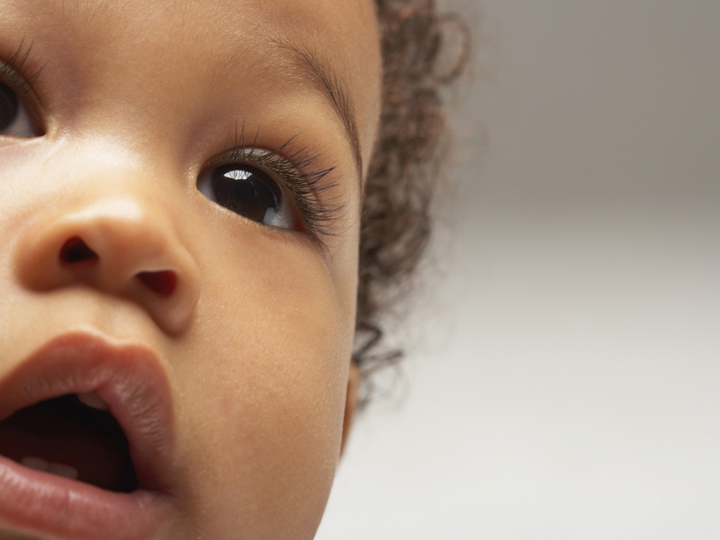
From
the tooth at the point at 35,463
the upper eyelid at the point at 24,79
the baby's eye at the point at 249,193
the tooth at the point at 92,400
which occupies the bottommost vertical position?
the tooth at the point at 35,463

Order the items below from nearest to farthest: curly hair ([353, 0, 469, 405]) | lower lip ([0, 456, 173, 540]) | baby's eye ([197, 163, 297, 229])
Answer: lower lip ([0, 456, 173, 540])
baby's eye ([197, 163, 297, 229])
curly hair ([353, 0, 469, 405])

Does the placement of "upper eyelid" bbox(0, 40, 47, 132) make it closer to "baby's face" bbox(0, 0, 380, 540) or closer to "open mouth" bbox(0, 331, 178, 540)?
"baby's face" bbox(0, 0, 380, 540)

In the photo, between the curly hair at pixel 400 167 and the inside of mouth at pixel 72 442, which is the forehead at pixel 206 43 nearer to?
the inside of mouth at pixel 72 442

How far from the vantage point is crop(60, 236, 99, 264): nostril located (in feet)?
1.02

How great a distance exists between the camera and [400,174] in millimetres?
893

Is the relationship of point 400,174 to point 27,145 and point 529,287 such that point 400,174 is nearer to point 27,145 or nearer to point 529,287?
point 529,287

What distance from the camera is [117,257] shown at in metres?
0.31

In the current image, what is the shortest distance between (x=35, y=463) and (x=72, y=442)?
20 mm

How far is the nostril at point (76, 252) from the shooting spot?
31 cm

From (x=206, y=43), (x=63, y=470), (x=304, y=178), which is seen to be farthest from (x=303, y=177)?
(x=63, y=470)

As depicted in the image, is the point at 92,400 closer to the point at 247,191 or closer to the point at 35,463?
the point at 35,463

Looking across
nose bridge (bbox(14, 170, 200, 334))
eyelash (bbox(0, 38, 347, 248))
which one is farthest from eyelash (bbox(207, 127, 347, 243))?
nose bridge (bbox(14, 170, 200, 334))

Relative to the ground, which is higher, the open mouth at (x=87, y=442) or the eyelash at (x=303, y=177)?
the eyelash at (x=303, y=177)

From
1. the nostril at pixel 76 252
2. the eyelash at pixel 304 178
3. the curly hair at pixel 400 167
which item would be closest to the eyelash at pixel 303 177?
the eyelash at pixel 304 178
